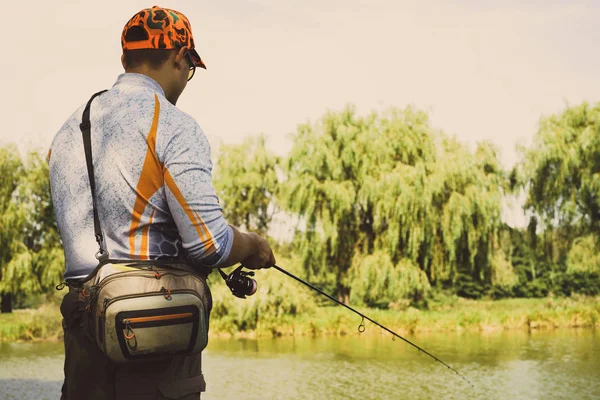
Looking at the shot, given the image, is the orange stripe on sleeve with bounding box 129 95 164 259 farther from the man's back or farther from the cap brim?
the cap brim

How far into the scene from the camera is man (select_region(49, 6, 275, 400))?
1843mm

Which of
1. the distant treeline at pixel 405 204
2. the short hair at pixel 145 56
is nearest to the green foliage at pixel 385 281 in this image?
the distant treeline at pixel 405 204

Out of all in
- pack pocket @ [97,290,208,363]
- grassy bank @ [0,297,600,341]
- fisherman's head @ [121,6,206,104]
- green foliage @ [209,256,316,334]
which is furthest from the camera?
green foliage @ [209,256,316,334]

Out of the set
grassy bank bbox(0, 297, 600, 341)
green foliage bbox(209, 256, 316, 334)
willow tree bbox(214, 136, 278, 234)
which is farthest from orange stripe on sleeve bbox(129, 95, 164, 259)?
willow tree bbox(214, 136, 278, 234)

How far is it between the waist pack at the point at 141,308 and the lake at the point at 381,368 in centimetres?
689

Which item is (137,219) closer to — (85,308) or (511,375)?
(85,308)

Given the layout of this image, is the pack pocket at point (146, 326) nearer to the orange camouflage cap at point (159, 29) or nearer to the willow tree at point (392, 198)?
the orange camouflage cap at point (159, 29)

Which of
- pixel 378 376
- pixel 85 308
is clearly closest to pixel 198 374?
pixel 85 308

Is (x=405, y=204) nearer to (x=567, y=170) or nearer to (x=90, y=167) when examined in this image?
(x=567, y=170)

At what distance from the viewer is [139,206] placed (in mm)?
1847

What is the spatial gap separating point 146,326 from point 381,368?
9265 mm

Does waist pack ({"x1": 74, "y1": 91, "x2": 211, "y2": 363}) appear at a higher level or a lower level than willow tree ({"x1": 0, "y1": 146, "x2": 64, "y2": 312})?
lower

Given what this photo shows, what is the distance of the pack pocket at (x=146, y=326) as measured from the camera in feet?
5.92

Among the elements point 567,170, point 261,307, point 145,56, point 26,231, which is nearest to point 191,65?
point 145,56
